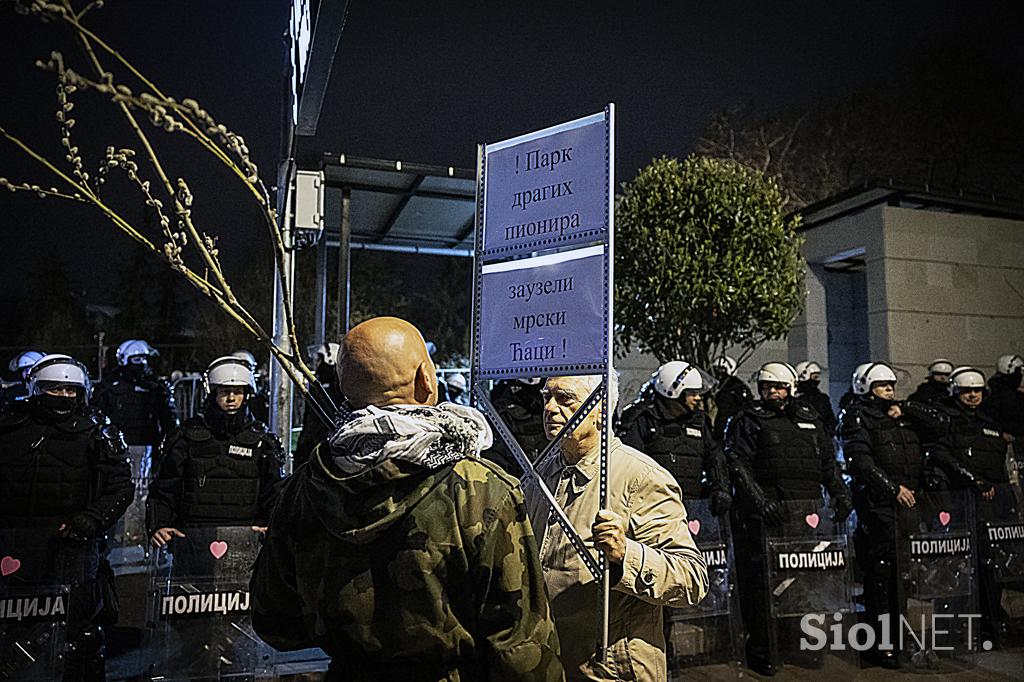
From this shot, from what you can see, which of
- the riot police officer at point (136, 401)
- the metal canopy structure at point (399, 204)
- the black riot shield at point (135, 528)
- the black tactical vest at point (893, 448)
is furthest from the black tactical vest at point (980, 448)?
the black riot shield at point (135, 528)

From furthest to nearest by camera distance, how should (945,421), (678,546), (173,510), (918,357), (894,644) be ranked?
1. (918,357)
2. (945,421)
3. (894,644)
4. (173,510)
5. (678,546)

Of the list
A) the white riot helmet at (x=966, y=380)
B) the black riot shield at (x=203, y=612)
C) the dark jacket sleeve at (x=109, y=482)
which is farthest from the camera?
the white riot helmet at (x=966, y=380)

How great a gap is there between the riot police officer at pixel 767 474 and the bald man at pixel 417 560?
4.75 metres

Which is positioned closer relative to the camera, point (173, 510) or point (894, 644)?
point (173, 510)

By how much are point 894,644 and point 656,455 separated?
2385 mm

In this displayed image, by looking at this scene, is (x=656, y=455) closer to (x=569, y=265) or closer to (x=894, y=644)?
(x=894, y=644)

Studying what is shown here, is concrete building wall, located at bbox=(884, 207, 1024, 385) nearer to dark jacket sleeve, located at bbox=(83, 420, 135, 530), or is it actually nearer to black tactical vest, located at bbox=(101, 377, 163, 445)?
black tactical vest, located at bbox=(101, 377, 163, 445)

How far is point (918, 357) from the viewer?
46.3ft

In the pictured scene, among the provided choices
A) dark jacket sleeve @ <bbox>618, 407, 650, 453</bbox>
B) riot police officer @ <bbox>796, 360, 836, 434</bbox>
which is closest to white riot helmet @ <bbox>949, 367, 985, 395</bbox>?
riot police officer @ <bbox>796, 360, 836, 434</bbox>

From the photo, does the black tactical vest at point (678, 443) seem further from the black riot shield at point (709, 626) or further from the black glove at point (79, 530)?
the black glove at point (79, 530)

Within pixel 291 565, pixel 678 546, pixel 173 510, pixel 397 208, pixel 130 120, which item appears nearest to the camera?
pixel 130 120

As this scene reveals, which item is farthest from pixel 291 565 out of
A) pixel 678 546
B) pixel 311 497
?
pixel 678 546

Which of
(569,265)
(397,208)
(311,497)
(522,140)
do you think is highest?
(397,208)

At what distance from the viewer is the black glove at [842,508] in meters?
6.65
